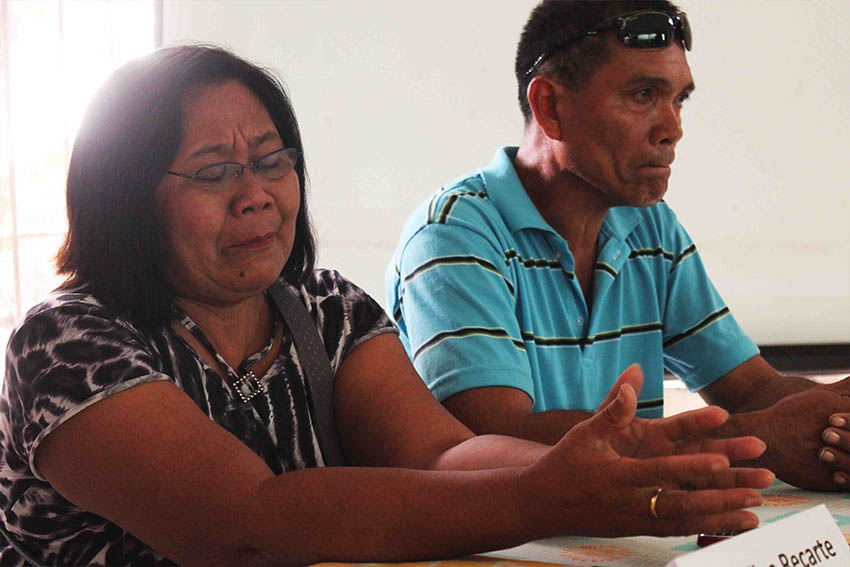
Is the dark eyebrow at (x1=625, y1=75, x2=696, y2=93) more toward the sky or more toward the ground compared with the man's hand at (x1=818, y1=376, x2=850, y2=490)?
more toward the sky

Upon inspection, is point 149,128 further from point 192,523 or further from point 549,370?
point 549,370

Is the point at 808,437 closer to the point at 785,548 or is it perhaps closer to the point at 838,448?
the point at 838,448

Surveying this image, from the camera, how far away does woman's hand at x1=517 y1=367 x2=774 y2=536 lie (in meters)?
0.89

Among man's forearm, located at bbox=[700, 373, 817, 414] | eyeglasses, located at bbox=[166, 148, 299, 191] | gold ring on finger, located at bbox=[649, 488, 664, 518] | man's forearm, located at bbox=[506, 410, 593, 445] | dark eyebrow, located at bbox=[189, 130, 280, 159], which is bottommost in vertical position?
man's forearm, located at bbox=[700, 373, 817, 414]

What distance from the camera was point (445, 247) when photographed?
171cm

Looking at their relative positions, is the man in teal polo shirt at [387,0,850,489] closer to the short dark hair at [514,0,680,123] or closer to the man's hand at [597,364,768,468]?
the short dark hair at [514,0,680,123]

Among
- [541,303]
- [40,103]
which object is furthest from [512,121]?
[40,103]

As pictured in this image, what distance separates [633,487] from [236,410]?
62 centimetres

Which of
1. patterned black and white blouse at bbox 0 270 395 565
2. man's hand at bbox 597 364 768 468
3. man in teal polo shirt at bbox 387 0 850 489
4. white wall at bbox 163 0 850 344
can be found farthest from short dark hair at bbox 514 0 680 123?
man's hand at bbox 597 364 768 468

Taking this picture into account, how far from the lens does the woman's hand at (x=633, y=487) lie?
2.91 ft

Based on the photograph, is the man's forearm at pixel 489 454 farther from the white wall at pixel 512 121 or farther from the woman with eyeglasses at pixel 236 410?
the white wall at pixel 512 121

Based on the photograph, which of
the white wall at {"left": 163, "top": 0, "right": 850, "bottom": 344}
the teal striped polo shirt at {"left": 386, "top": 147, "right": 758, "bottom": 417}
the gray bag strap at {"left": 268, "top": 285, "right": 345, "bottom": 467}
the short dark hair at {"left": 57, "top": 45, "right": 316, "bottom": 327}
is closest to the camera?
the short dark hair at {"left": 57, "top": 45, "right": 316, "bottom": 327}

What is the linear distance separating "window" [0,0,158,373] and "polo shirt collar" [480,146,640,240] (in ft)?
3.19

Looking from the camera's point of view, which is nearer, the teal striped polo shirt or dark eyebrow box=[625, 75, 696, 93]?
the teal striped polo shirt
